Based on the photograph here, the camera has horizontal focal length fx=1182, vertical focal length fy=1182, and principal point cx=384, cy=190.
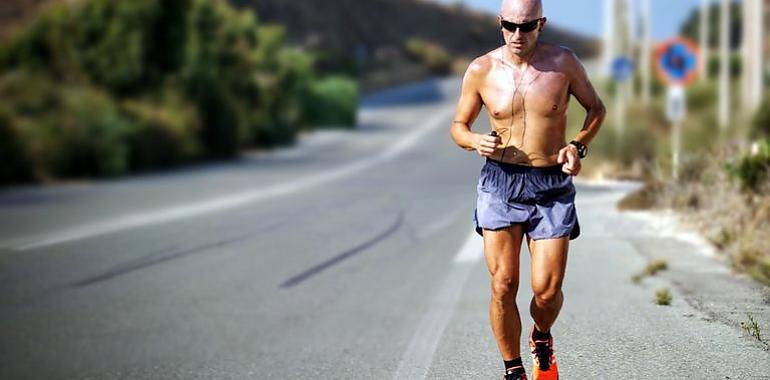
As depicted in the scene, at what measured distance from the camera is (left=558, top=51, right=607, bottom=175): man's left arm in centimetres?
467

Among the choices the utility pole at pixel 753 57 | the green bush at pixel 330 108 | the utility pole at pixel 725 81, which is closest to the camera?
the utility pole at pixel 753 57

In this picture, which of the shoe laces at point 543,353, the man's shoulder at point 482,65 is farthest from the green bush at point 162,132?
the man's shoulder at point 482,65

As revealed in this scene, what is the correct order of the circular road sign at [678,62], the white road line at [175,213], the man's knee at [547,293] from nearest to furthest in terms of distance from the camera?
the man's knee at [547,293] < the white road line at [175,213] < the circular road sign at [678,62]

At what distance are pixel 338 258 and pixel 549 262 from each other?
6434mm

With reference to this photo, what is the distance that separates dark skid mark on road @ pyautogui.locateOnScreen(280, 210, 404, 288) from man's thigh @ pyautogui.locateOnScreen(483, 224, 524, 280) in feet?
15.8

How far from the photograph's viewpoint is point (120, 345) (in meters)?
7.23

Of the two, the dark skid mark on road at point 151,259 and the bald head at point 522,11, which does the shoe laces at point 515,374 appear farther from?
the dark skid mark on road at point 151,259

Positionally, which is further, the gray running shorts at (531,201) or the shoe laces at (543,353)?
the shoe laces at (543,353)

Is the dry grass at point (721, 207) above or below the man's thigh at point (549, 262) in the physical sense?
below

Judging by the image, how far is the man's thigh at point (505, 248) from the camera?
15.9 feet

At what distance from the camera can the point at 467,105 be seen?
4891 mm

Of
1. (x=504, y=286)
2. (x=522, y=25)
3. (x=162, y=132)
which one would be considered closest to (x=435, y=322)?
(x=504, y=286)

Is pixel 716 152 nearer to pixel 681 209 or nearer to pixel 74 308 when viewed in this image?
pixel 681 209

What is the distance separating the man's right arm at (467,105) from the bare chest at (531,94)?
95mm
